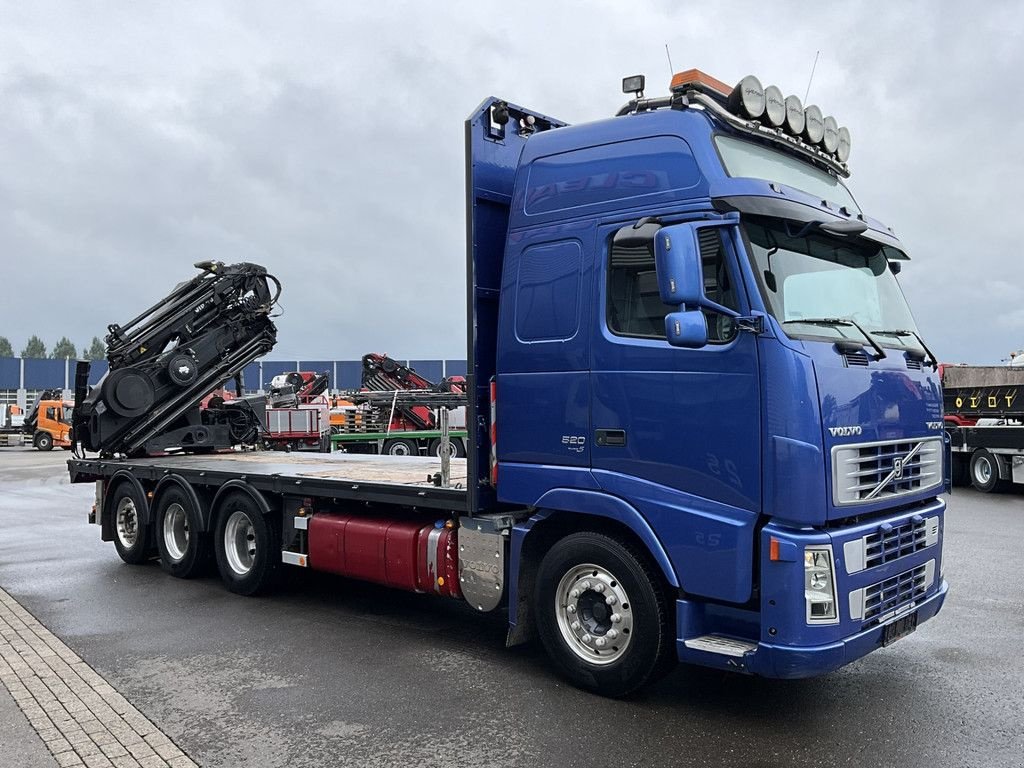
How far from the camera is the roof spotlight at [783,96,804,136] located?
18.2 feet

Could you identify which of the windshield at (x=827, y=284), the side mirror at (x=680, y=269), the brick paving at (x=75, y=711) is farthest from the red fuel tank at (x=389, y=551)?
the windshield at (x=827, y=284)

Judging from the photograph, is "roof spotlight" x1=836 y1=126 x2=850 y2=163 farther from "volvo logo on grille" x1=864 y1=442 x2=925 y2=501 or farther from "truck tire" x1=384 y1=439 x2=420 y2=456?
"truck tire" x1=384 y1=439 x2=420 y2=456

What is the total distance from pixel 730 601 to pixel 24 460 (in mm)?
32536

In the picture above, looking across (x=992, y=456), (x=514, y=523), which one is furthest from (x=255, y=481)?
(x=992, y=456)

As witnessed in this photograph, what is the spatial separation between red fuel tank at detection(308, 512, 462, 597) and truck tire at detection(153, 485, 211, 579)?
1.88m

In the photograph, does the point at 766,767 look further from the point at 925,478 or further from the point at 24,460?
the point at 24,460

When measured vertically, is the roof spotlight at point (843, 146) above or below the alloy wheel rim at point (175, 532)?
above

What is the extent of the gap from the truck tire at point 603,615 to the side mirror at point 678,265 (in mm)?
1552

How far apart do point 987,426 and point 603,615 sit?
15088 mm

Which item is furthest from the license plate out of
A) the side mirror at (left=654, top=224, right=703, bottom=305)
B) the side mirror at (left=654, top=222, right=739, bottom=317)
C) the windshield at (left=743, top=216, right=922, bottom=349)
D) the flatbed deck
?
the flatbed deck

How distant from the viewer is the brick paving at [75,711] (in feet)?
14.9

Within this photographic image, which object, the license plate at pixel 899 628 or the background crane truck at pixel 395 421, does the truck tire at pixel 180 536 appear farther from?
the background crane truck at pixel 395 421

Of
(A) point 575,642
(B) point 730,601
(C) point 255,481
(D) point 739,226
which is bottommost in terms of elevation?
(A) point 575,642

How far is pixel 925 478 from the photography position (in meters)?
5.43
